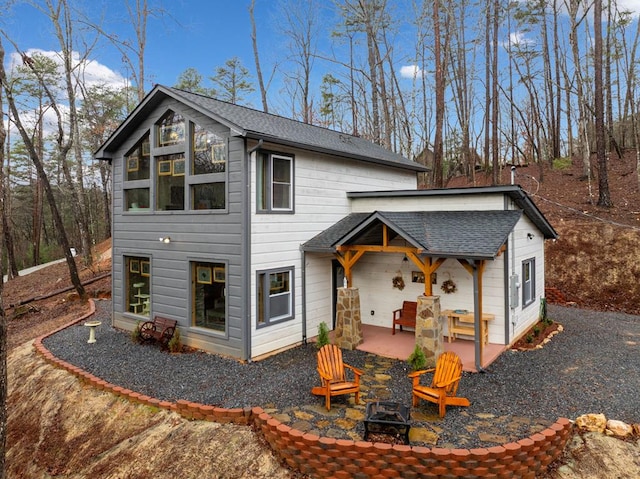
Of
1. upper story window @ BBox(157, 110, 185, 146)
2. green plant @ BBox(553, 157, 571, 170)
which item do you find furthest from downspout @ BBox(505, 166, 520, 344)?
green plant @ BBox(553, 157, 571, 170)

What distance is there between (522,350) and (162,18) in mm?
21037

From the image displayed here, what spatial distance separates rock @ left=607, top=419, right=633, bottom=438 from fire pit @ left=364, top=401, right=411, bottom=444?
2789mm

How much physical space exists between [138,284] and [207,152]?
4.17 meters

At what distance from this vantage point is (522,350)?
28.7ft

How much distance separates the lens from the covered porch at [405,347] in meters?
8.11

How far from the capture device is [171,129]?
9.26m

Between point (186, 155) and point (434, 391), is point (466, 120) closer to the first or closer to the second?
point (186, 155)

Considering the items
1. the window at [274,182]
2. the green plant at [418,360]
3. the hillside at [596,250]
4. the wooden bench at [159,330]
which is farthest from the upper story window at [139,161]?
the hillside at [596,250]

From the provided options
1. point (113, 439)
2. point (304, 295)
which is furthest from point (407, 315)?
A: point (113, 439)

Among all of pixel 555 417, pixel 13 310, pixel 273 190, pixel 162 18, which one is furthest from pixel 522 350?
pixel 162 18

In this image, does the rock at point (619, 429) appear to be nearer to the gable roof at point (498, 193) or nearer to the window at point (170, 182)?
the gable roof at point (498, 193)

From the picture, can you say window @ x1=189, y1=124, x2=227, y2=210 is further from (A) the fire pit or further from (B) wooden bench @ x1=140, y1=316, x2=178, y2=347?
(A) the fire pit

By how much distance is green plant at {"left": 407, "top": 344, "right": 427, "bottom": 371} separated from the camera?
7.66 m

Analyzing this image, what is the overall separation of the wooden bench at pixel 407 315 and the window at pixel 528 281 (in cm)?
278
